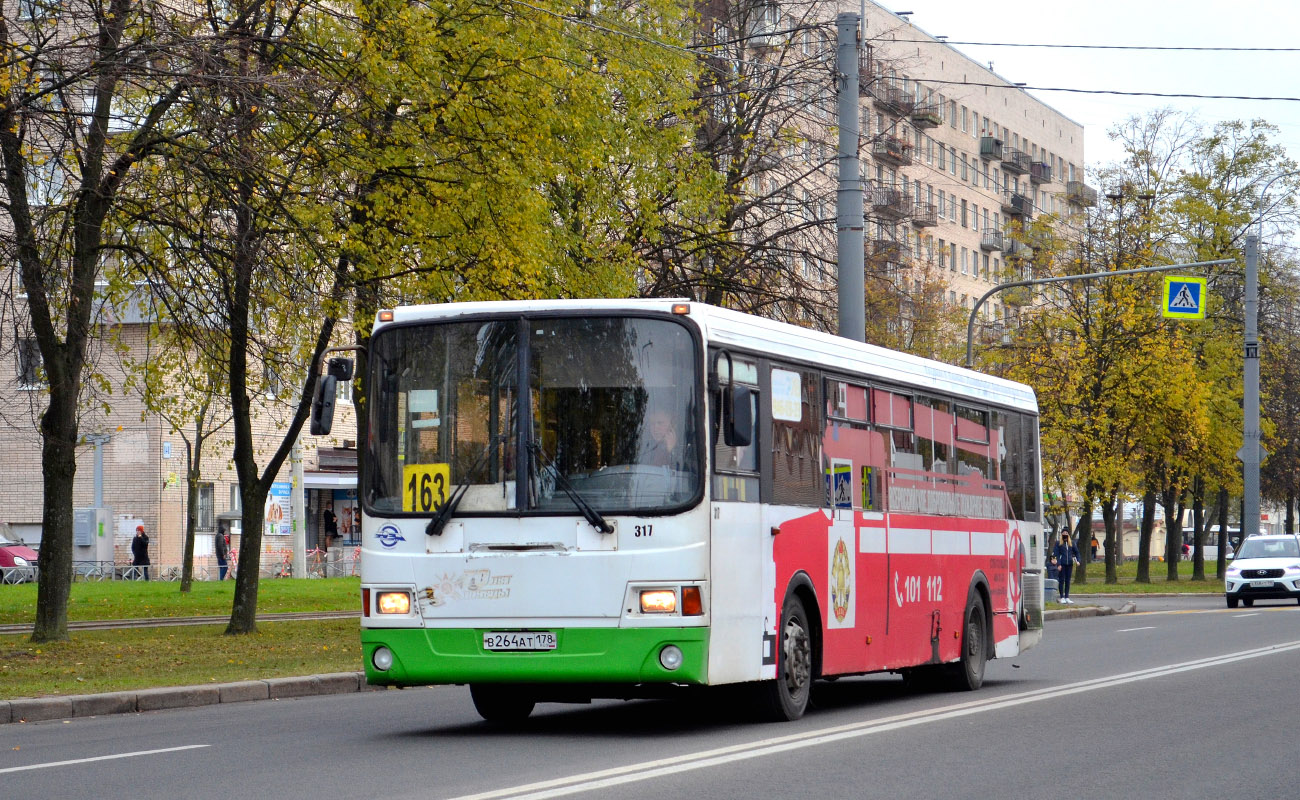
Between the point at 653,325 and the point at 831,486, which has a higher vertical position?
the point at 653,325

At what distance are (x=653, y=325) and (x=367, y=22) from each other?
11.7 metres

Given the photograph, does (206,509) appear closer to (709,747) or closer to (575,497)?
(575,497)

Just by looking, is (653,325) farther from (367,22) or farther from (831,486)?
(367,22)

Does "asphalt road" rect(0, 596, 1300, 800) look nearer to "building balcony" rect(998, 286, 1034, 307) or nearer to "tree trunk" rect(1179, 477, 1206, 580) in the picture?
"building balcony" rect(998, 286, 1034, 307)

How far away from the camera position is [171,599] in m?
35.3

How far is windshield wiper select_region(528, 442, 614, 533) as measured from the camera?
1206cm

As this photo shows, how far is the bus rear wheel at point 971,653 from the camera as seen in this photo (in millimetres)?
17297

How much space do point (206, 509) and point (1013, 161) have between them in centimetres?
5719

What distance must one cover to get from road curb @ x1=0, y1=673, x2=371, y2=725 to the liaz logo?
4336 mm

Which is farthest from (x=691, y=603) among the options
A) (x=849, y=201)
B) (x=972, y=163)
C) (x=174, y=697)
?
(x=972, y=163)

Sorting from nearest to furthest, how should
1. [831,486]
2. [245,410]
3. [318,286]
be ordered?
[831,486], [318,286], [245,410]

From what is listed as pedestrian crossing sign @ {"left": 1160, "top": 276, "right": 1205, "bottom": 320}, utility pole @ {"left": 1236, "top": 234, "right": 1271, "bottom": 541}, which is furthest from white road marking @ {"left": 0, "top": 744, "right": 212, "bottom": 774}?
utility pole @ {"left": 1236, "top": 234, "right": 1271, "bottom": 541}

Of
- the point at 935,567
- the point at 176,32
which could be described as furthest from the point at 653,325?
the point at 176,32

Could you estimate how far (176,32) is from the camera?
18.0 meters
